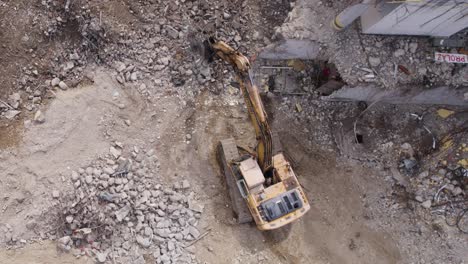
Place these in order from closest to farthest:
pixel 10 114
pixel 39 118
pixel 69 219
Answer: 1. pixel 69 219
2. pixel 39 118
3. pixel 10 114

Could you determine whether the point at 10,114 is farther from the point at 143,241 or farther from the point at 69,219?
the point at 143,241

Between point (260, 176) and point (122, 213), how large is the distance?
13.6 ft

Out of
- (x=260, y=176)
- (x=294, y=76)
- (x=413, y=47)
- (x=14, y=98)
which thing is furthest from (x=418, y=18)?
(x=14, y=98)

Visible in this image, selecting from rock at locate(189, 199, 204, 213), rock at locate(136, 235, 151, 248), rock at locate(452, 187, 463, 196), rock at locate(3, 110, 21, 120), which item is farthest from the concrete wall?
rock at locate(3, 110, 21, 120)

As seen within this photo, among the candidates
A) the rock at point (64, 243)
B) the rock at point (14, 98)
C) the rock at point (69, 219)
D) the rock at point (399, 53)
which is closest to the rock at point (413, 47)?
the rock at point (399, 53)

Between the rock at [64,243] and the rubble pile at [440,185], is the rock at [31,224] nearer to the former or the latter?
the rock at [64,243]

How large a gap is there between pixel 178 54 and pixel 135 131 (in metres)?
Result: 2.84

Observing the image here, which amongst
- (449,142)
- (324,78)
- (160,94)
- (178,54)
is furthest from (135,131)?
(449,142)

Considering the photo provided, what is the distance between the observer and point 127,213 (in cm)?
1307

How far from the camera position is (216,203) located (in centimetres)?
→ 1393

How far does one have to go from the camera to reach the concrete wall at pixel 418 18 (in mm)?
12234

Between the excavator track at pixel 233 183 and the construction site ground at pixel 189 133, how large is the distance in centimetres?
37

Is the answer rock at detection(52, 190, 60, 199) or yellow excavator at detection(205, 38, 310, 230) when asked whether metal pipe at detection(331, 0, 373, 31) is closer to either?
yellow excavator at detection(205, 38, 310, 230)

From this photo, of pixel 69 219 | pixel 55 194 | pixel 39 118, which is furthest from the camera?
pixel 39 118
